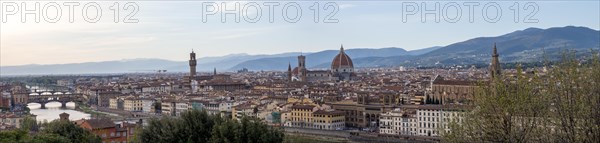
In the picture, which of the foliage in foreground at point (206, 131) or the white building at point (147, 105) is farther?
the white building at point (147, 105)

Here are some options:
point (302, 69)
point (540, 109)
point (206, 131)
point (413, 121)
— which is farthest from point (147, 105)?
point (540, 109)

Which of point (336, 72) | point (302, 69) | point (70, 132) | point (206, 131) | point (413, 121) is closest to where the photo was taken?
point (206, 131)

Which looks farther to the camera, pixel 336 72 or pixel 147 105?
pixel 336 72

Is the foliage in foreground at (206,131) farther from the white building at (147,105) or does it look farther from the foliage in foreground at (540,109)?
the white building at (147,105)

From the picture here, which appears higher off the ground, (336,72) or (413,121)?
(336,72)

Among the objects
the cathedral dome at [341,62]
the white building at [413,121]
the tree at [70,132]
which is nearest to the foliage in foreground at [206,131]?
the tree at [70,132]

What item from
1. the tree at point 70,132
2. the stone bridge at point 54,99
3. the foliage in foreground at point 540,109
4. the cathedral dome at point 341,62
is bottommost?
the stone bridge at point 54,99

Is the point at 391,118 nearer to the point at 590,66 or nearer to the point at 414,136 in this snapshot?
the point at 414,136

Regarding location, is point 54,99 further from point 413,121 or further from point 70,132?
point 70,132
